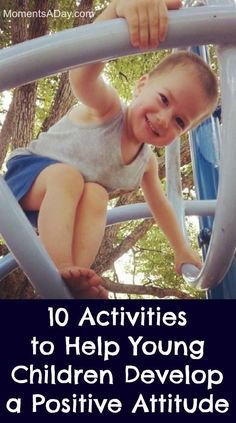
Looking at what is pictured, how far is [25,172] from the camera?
0.56 meters

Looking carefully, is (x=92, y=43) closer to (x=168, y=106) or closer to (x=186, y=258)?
(x=168, y=106)

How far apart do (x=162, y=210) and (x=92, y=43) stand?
1.35 feet

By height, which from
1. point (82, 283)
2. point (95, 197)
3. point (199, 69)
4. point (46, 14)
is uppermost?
point (46, 14)

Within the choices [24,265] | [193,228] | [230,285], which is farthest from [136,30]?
[193,228]

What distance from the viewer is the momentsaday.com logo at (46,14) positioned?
1.77m

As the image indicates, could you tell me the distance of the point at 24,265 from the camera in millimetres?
377

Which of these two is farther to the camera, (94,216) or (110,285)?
(110,285)

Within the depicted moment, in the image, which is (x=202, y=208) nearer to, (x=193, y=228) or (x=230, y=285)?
(x=230, y=285)

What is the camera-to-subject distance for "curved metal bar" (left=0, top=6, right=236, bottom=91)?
35 centimetres

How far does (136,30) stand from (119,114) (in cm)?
24

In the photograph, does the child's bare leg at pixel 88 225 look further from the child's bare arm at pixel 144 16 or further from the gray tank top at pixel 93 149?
the child's bare arm at pixel 144 16

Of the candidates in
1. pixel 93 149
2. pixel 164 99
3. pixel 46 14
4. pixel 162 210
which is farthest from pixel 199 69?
pixel 46 14

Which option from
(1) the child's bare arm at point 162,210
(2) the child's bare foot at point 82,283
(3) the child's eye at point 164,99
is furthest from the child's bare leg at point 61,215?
(1) the child's bare arm at point 162,210

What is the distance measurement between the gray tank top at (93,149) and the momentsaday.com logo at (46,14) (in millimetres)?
1270
